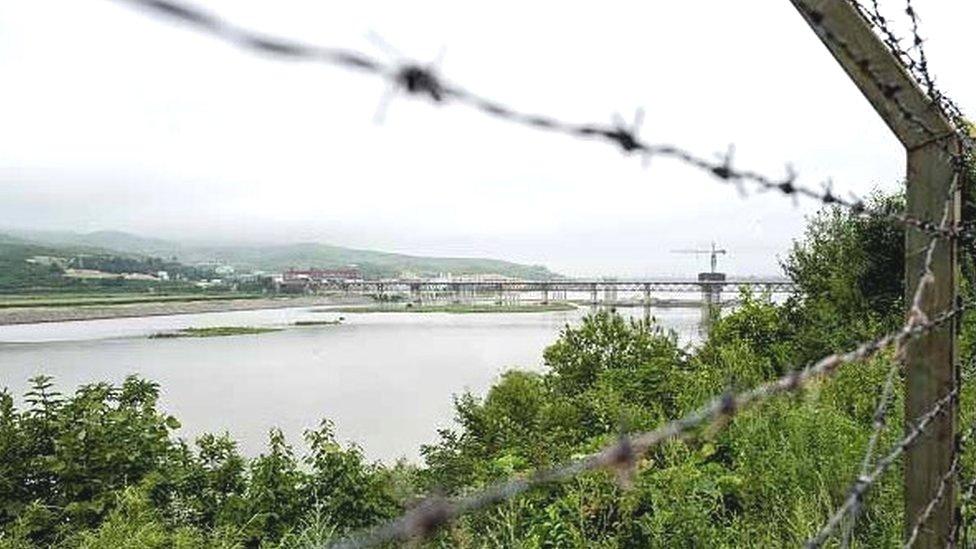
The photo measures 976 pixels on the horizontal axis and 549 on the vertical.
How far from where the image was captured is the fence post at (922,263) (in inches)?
42.9

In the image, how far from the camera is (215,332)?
50.7 feet

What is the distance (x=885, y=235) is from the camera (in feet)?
23.1

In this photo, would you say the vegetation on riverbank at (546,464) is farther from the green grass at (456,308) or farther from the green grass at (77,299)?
the green grass at (456,308)

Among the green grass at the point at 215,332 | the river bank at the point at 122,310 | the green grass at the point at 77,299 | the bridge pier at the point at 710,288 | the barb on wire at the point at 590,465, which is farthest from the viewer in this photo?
the green grass at the point at 215,332

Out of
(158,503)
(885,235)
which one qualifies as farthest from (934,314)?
(885,235)

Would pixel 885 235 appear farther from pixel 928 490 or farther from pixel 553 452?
pixel 928 490

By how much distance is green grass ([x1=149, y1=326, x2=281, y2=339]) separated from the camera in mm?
14281

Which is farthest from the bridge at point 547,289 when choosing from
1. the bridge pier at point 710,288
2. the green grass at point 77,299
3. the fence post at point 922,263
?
the fence post at point 922,263

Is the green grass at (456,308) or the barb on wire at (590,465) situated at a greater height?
the barb on wire at (590,465)

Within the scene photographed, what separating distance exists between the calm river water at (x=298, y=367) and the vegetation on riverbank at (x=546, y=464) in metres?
0.92

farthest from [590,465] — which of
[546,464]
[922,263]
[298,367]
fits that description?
[298,367]

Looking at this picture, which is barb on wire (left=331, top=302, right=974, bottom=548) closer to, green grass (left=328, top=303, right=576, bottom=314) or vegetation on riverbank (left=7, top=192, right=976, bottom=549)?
vegetation on riverbank (left=7, top=192, right=976, bottom=549)

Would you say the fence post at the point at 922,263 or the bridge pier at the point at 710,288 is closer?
the fence post at the point at 922,263

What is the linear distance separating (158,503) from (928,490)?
11.8ft
